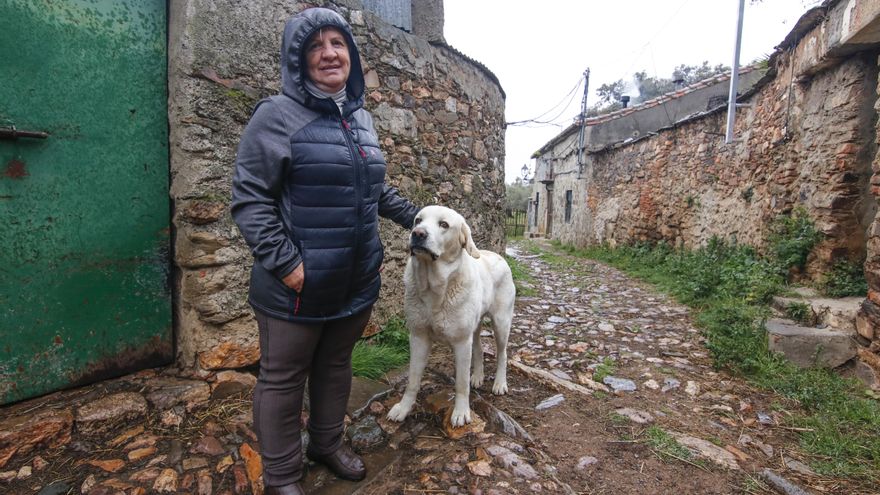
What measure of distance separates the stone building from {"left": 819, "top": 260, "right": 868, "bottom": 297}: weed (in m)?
0.11

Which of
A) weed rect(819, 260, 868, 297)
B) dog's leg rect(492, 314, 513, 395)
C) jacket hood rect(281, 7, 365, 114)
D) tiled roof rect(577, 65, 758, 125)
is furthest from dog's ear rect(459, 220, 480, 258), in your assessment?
tiled roof rect(577, 65, 758, 125)

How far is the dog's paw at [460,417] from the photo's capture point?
2.54m

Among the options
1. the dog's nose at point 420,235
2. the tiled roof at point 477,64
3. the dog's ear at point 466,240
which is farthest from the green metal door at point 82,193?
the tiled roof at point 477,64

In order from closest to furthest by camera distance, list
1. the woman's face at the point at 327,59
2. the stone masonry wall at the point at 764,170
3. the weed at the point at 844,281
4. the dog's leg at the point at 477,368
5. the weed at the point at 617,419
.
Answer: the woman's face at the point at 327,59 → the weed at the point at 617,419 → the dog's leg at the point at 477,368 → the weed at the point at 844,281 → the stone masonry wall at the point at 764,170

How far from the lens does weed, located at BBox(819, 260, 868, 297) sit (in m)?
4.16

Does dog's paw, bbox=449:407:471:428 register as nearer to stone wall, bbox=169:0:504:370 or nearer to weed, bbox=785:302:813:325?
stone wall, bbox=169:0:504:370

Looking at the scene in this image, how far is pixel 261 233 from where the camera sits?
1.54m

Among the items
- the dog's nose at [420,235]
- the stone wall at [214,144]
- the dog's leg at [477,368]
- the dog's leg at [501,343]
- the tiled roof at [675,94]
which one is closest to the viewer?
the dog's nose at [420,235]

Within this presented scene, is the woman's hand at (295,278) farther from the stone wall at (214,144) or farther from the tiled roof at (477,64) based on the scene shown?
the tiled roof at (477,64)

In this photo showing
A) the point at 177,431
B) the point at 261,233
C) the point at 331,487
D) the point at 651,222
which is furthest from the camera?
the point at 651,222

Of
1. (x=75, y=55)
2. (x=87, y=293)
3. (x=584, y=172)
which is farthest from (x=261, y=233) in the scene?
(x=584, y=172)

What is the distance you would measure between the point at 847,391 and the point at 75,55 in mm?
5449

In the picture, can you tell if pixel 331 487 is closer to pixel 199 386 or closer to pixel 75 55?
Result: pixel 199 386

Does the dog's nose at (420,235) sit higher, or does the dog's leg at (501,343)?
the dog's nose at (420,235)
